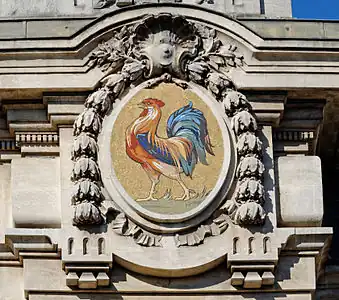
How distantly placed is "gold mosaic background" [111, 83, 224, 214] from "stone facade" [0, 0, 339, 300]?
17 millimetres

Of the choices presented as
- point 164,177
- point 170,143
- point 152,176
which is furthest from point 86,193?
point 170,143

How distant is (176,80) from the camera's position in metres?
24.9

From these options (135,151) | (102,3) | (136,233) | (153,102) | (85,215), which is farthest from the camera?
(102,3)

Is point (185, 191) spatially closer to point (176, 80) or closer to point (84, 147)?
point (84, 147)

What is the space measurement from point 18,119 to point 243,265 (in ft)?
10.7

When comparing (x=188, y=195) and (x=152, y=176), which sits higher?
(x=152, y=176)

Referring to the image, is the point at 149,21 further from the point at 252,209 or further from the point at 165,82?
the point at 252,209

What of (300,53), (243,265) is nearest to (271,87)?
(300,53)

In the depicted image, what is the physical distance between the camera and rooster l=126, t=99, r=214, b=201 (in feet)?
80.3

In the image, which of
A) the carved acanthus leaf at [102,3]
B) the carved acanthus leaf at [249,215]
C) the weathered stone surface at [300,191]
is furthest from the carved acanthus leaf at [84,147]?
the weathered stone surface at [300,191]

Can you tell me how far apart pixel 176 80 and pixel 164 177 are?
4.17 ft

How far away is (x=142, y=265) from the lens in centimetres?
2394

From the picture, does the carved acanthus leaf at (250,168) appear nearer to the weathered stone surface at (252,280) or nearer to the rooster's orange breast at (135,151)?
the rooster's orange breast at (135,151)

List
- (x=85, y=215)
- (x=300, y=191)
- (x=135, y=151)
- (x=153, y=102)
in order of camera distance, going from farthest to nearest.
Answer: (x=153, y=102)
(x=300, y=191)
(x=135, y=151)
(x=85, y=215)
